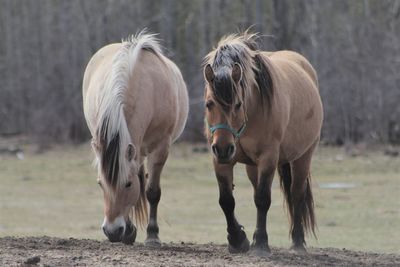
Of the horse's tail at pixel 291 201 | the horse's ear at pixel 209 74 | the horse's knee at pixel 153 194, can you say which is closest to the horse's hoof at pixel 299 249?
the horse's tail at pixel 291 201

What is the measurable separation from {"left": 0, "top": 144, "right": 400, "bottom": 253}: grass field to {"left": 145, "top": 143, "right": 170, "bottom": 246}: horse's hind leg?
58cm

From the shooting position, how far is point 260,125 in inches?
291

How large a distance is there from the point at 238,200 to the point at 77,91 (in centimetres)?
1362

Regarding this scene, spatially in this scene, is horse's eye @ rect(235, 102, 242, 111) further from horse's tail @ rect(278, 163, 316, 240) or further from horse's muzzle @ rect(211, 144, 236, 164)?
horse's tail @ rect(278, 163, 316, 240)

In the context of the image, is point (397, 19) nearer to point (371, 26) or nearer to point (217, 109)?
point (371, 26)

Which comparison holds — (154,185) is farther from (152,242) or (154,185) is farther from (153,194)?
(152,242)

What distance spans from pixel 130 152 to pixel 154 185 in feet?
5.14

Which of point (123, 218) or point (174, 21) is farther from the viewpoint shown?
point (174, 21)

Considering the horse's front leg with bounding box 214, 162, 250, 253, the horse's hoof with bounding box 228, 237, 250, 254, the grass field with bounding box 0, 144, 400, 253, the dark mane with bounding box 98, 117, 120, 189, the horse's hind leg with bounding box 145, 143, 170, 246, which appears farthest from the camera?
the grass field with bounding box 0, 144, 400, 253

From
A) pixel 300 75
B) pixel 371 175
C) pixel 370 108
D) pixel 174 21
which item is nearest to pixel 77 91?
pixel 174 21

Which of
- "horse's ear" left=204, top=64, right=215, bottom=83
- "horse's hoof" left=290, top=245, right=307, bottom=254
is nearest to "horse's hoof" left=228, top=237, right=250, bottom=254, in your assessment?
"horse's hoof" left=290, top=245, right=307, bottom=254

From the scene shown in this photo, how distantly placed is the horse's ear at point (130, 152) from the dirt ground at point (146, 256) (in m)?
0.81

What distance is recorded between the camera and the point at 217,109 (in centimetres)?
688

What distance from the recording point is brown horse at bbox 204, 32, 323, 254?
688cm
